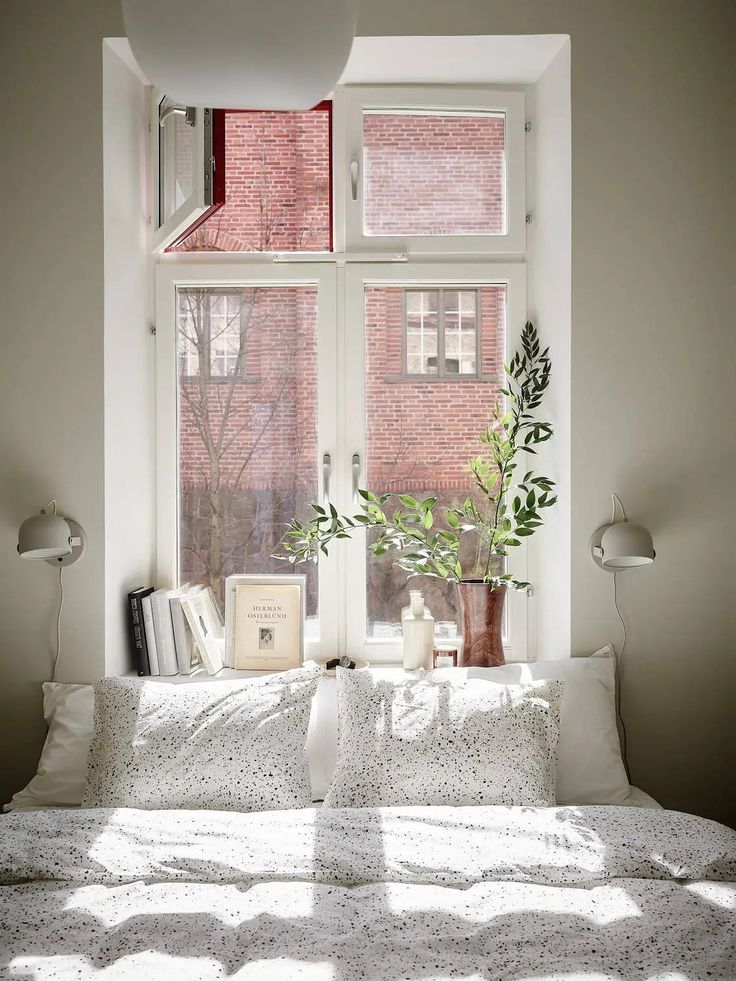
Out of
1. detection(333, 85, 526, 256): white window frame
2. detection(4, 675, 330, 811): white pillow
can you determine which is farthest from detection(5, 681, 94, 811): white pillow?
detection(333, 85, 526, 256): white window frame

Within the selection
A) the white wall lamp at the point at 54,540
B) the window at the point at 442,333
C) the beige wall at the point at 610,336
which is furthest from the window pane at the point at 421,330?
the white wall lamp at the point at 54,540

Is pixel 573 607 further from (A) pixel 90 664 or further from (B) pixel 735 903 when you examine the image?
(A) pixel 90 664

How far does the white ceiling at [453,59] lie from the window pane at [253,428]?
30.3 inches

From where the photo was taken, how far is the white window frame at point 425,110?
2.64m

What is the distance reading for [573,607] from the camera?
7.73ft

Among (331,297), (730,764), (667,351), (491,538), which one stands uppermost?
(331,297)

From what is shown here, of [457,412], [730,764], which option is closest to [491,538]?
[457,412]

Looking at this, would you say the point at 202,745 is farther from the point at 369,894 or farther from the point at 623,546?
the point at 623,546

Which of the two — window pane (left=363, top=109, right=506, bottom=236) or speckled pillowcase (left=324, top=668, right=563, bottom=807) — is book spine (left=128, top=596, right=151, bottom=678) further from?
window pane (left=363, top=109, right=506, bottom=236)

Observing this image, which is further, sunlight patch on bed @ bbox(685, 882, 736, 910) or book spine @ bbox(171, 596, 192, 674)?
book spine @ bbox(171, 596, 192, 674)

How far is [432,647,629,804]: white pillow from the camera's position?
2.13 metres

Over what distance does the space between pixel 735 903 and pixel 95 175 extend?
2.57 metres

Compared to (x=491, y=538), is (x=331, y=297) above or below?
above

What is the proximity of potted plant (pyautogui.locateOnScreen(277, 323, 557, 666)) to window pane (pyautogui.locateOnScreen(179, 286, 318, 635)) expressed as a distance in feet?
0.41
